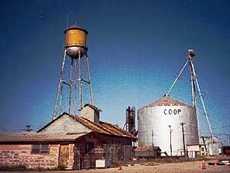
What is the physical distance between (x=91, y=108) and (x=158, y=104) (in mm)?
23890

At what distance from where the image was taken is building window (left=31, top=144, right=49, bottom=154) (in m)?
31.4

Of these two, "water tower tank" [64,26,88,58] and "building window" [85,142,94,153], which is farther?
"water tower tank" [64,26,88,58]

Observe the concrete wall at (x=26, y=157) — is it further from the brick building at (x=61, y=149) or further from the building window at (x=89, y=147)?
the building window at (x=89, y=147)

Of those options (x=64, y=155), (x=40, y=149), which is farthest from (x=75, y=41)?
(x=64, y=155)

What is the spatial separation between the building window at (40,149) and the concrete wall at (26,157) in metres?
0.32

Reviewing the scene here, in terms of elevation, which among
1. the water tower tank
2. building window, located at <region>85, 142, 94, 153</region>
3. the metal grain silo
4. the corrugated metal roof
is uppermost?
the water tower tank

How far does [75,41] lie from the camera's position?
45.7m

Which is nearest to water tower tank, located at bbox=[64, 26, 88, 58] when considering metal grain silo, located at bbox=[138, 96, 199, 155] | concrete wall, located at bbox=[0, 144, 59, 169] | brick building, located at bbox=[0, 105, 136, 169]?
brick building, located at bbox=[0, 105, 136, 169]

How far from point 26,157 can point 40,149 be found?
157cm

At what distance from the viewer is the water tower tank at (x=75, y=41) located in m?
45.7

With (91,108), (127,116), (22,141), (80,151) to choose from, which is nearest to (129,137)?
(91,108)

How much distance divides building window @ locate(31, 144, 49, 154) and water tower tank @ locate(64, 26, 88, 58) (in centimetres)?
1745

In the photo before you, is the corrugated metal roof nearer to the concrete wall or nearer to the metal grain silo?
the metal grain silo

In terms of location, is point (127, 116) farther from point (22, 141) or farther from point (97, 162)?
point (22, 141)
